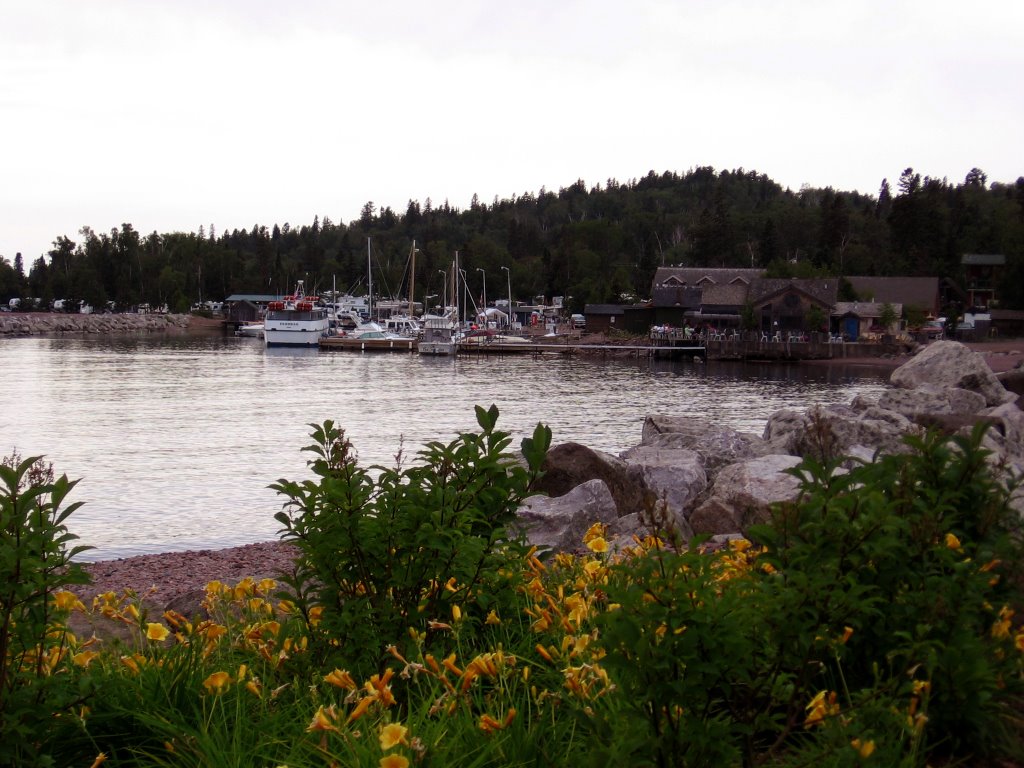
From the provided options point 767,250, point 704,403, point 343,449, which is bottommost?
point 704,403

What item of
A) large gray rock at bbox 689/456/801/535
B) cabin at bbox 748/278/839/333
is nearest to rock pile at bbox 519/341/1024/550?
large gray rock at bbox 689/456/801/535

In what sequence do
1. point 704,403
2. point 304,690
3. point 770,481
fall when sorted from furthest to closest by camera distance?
point 704,403
point 770,481
point 304,690

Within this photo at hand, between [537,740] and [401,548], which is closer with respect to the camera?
[537,740]

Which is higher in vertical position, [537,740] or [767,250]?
[767,250]

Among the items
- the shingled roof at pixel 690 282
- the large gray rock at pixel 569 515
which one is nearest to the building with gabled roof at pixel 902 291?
the shingled roof at pixel 690 282

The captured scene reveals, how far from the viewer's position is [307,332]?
304 feet

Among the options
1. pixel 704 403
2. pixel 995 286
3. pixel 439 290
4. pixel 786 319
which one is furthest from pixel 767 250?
pixel 704 403

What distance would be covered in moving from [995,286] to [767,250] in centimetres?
2993

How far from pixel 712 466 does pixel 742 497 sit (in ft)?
20.1

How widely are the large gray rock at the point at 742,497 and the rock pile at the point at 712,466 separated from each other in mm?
12

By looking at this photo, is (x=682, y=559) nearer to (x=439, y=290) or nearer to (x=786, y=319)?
(x=786, y=319)

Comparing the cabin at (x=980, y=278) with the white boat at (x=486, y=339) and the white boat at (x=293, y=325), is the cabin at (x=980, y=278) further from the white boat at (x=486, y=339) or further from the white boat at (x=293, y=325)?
the white boat at (x=293, y=325)

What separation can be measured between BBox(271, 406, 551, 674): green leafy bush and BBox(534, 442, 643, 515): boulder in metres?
8.50

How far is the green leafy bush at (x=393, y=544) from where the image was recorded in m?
4.47
